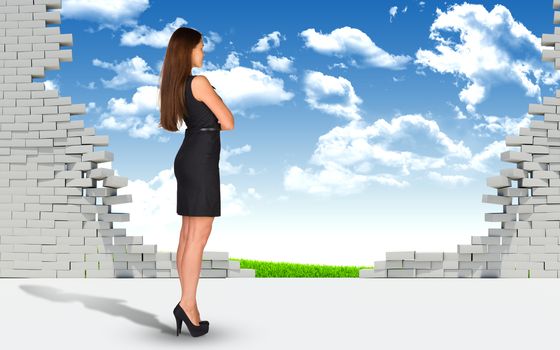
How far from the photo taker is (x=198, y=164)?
149 inches

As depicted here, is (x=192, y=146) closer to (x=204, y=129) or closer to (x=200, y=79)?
(x=204, y=129)

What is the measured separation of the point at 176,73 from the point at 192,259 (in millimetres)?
1055

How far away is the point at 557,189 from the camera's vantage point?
7.18 m

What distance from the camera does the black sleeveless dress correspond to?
3.78m

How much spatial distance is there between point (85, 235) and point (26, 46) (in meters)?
2.15

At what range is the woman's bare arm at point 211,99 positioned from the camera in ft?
12.4
